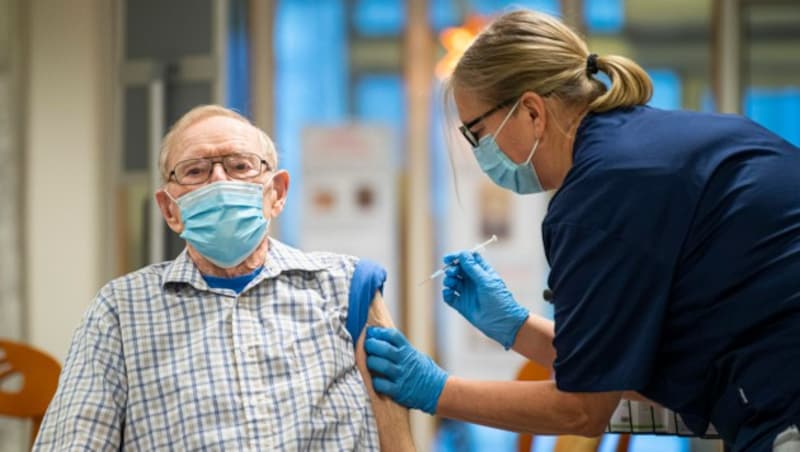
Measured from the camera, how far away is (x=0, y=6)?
414 cm

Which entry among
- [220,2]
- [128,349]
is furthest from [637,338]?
[220,2]

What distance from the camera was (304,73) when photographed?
4.69m

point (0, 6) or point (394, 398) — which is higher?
point (0, 6)

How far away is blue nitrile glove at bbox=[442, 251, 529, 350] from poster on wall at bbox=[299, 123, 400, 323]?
258 centimetres

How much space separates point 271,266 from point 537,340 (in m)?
0.56

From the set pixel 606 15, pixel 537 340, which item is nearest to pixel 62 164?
pixel 606 15

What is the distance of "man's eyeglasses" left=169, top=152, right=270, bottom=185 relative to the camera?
72.0 inches

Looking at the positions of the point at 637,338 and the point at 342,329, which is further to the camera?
the point at 342,329

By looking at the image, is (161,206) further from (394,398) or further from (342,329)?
(394,398)

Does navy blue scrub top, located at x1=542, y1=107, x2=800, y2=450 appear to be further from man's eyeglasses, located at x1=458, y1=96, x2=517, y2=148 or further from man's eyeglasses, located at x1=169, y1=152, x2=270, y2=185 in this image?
man's eyeglasses, located at x1=169, y1=152, x2=270, y2=185

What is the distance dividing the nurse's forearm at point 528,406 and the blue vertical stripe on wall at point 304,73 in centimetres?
299

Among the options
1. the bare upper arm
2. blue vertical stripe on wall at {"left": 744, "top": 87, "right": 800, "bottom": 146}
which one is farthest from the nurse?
blue vertical stripe on wall at {"left": 744, "top": 87, "right": 800, "bottom": 146}

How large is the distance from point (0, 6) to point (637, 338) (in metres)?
3.62

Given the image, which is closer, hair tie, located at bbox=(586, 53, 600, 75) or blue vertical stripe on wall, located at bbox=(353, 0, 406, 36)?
hair tie, located at bbox=(586, 53, 600, 75)
